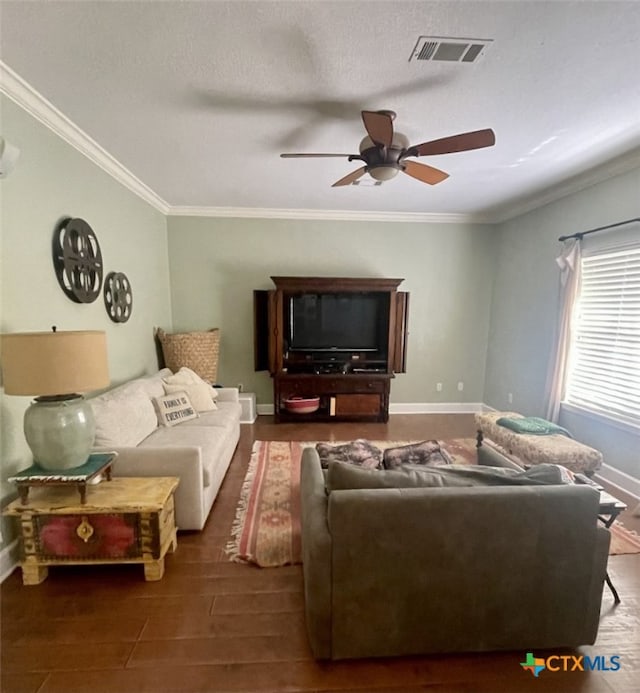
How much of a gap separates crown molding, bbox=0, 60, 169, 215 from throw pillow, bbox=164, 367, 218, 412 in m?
1.95

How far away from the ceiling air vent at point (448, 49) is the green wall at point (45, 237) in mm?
2273

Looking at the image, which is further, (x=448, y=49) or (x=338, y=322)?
(x=338, y=322)

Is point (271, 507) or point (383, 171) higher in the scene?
point (383, 171)

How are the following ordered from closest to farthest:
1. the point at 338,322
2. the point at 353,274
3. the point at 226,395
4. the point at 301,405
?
the point at 226,395 < the point at 301,405 < the point at 338,322 < the point at 353,274

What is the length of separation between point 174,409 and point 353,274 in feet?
9.38

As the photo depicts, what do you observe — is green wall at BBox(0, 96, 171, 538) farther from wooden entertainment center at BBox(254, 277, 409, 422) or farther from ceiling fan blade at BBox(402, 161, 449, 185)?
ceiling fan blade at BBox(402, 161, 449, 185)

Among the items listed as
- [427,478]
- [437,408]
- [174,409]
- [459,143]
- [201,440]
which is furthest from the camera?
[437,408]

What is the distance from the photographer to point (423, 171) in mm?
2521

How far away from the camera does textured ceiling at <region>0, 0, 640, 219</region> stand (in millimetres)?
1493

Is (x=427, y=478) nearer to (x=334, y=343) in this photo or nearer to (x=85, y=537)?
(x=85, y=537)

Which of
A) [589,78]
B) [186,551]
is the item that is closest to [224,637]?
[186,551]

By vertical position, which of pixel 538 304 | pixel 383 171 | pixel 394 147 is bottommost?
pixel 538 304

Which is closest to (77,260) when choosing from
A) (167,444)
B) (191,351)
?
(167,444)

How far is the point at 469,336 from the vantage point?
4.96 metres
